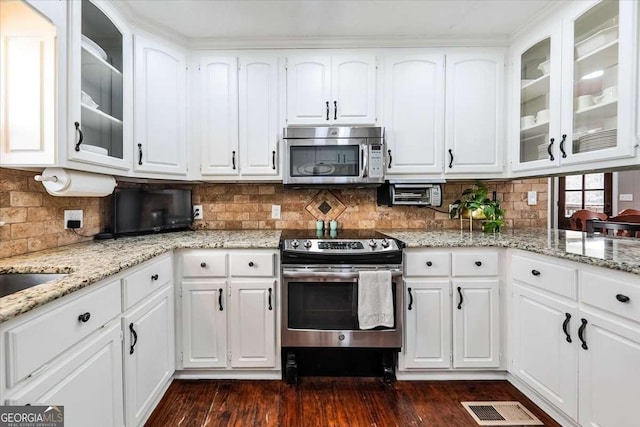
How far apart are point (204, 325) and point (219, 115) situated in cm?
149

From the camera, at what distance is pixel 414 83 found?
2.36 metres

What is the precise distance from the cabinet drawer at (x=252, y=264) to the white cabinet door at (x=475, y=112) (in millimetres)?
1483

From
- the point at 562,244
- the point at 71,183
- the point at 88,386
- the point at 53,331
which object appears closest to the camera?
the point at 53,331

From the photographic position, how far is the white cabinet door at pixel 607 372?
4.06ft

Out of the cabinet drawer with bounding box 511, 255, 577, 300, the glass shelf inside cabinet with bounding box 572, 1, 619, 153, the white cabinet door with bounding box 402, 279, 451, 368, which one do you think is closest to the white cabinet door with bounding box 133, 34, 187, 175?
the white cabinet door with bounding box 402, 279, 451, 368

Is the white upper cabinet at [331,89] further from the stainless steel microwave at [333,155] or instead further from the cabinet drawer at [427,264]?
the cabinet drawer at [427,264]

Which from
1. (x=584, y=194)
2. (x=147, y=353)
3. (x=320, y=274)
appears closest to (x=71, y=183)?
(x=147, y=353)

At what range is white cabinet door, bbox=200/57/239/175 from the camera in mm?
2348

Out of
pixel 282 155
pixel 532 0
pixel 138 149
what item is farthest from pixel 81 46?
pixel 532 0

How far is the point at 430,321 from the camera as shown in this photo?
201 cm

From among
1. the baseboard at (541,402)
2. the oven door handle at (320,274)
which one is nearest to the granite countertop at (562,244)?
the oven door handle at (320,274)

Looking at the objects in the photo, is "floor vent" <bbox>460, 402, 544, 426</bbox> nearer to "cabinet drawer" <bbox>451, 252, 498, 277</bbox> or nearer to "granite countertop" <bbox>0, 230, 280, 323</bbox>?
"cabinet drawer" <bbox>451, 252, 498, 277</bbox>

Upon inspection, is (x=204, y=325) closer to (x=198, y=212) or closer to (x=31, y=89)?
(x=198, y=212)

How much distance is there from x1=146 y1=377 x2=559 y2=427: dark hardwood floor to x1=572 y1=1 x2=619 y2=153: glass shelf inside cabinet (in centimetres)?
156
